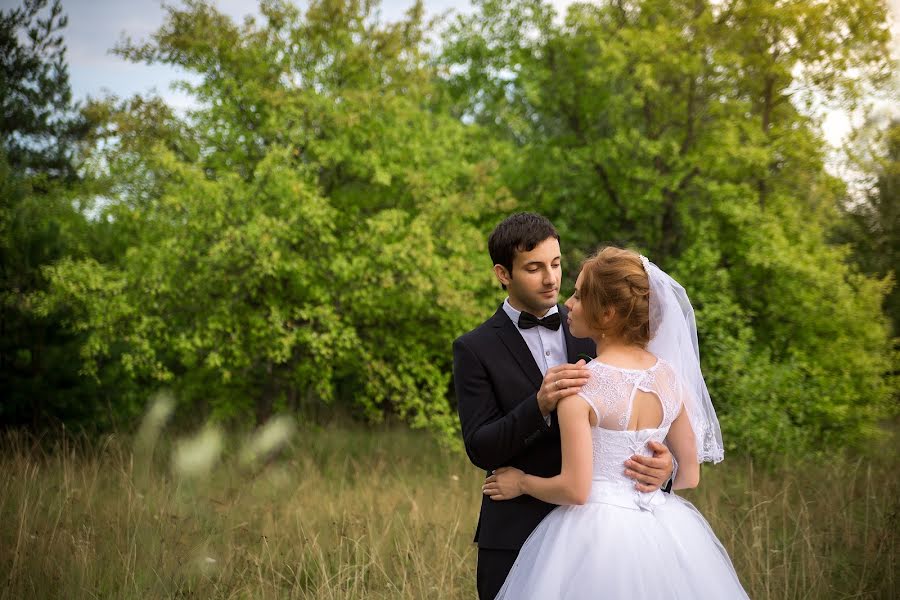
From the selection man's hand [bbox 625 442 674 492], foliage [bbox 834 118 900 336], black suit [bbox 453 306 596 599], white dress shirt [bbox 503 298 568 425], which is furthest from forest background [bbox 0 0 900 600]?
foliage [bbox 834 118 900 336]

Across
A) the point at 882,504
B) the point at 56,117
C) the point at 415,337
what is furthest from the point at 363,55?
the point at 56,117

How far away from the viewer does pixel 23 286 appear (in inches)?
352

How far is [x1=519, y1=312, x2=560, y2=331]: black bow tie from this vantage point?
279 centimetres

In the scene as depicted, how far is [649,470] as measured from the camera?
93.8 inches

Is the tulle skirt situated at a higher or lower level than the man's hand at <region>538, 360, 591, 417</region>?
lower

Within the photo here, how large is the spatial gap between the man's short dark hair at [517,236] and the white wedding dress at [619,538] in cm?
53

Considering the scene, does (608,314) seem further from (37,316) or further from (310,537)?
(37,316)

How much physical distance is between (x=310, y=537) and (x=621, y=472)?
3.21 meters

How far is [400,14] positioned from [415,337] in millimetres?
4067

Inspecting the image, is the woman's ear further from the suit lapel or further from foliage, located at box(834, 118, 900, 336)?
foliage, located at box(834, 118, 900, 336)

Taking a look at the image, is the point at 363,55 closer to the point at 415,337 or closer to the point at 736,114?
the point at 415,337

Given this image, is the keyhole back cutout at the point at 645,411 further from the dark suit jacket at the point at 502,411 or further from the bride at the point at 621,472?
the dark suit jacket at the point at 502,411

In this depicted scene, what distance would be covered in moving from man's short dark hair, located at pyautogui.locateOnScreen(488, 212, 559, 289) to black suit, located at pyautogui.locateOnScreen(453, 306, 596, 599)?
0.23 m

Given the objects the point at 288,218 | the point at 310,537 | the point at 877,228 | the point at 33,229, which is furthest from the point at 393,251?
the point at 877,228
